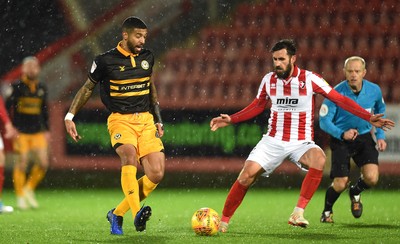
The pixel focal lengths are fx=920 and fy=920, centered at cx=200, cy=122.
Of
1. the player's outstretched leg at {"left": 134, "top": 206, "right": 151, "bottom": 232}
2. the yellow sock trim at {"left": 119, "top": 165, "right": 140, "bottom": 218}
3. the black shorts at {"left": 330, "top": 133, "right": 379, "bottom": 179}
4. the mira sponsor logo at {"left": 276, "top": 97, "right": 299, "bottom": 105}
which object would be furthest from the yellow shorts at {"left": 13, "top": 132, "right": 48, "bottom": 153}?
the player's outstretched leg at {"left": 134, "top": 206, "right": 151, "bottom": 232}

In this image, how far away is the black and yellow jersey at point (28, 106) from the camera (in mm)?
11016

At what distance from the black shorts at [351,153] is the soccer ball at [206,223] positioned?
1.72m

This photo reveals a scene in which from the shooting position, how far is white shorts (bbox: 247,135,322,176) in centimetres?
724

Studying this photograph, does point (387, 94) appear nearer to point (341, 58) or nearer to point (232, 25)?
point (341, 58)

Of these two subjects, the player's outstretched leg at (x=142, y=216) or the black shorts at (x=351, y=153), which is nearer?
the player's outstretched leg at (x=142, y=216)

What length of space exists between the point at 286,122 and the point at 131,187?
138 centimetres

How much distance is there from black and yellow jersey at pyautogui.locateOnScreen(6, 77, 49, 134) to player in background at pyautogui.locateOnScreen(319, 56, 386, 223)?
412 centimetres

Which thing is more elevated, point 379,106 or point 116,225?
point 379,106

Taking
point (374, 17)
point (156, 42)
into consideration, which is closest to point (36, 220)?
point (156, 42)

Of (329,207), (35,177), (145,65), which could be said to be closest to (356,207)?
(329,207)

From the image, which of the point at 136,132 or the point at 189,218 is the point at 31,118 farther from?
the point at 136,132

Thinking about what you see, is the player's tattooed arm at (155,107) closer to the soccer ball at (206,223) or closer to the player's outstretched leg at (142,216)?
the soccer ball at (206,223)

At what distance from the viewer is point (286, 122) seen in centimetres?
735

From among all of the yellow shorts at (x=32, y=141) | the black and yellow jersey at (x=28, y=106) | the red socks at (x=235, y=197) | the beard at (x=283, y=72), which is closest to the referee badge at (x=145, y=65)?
the beard at (x=283, y=72)
